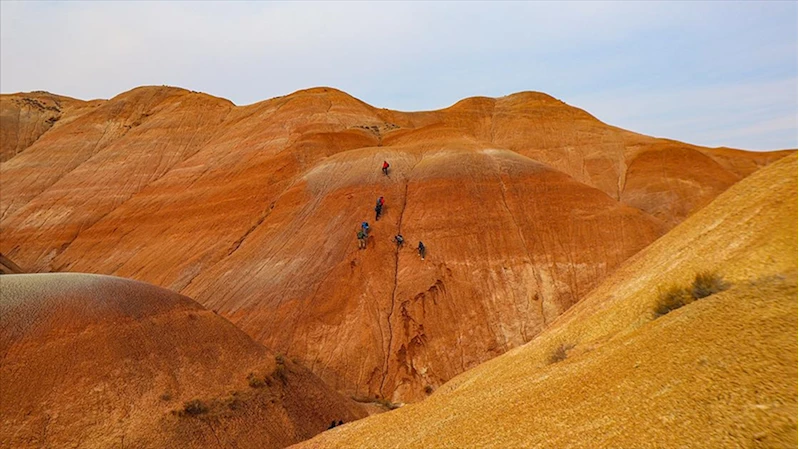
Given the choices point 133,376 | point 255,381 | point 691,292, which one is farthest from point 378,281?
point 691,292

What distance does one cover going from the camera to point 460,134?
47.7m

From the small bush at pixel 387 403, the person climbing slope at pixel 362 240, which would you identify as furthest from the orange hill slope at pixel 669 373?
the person climbing slope at pixel 362 240

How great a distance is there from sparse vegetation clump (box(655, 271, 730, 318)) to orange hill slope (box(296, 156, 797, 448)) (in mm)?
284

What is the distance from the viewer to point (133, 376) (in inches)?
728

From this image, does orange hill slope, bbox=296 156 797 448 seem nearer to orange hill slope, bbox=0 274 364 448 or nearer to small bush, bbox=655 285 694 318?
small bush, bbox=655 285 694 318

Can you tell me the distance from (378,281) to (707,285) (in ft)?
74.7

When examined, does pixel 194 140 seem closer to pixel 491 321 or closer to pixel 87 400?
pixel 491 321

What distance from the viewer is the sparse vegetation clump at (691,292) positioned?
35.6ft

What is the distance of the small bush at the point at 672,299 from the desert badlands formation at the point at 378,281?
0.63 feet

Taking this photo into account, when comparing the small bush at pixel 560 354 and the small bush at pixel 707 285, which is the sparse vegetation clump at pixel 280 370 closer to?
the small bush at pixel 560 354

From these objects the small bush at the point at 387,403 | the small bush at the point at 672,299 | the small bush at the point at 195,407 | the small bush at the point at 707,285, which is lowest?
the small bush at the point at 387,403

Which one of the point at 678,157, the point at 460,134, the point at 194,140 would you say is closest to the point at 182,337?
the point at 460,134

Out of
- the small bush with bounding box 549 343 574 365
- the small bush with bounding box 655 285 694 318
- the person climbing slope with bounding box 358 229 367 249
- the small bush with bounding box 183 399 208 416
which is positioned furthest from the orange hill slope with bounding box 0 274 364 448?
the small bush with bounding box 655 285 694 318

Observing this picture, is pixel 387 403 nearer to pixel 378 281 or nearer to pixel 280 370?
pixel 280 370
